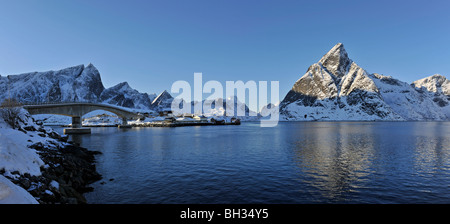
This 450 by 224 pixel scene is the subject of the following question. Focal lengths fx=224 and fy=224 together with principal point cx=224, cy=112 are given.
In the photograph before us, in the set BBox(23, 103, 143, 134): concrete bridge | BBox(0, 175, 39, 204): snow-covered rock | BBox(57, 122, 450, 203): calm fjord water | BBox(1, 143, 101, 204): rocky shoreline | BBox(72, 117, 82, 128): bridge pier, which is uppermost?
BBox(23, 103, 143, 134): concrete bridge

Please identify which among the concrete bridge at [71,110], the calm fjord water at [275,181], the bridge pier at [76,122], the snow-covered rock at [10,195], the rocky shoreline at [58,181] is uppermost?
the concrete bridge at [71,110]

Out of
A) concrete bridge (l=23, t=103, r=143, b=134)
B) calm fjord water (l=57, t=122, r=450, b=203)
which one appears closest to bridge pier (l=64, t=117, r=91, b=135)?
concrete bridge (l=23, t=103, r=143, b=134)

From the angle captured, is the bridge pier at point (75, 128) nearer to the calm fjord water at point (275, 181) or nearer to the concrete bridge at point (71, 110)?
the concrete bridge at point (71, 110)

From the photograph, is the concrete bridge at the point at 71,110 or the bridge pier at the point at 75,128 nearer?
the concrete bridge at the point at 71,110

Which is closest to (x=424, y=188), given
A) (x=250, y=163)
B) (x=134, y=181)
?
(x=250, y=163)

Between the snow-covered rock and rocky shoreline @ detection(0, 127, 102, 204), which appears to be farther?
rocky shoreline @ detection(0, 127, 102, 204)

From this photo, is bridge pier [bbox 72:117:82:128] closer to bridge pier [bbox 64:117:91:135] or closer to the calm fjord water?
bridge pier [bbox 64:117:91:135]

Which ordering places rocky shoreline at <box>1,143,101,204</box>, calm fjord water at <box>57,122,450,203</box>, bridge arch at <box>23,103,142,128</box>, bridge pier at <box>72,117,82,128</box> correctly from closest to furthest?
rocky shoreline at <box>1,143,101,204</box>
calm fjord water at <box>57,122,450,203</box>
bridge arch at <box>23,103,142,128</box>
bridge pier at <box>72,117,82,128</box>

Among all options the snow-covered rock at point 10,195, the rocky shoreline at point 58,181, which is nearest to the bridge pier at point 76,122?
the rocky shoreline at point 58,181

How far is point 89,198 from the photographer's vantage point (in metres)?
18.8

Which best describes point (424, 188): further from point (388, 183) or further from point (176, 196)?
point (176, 196)

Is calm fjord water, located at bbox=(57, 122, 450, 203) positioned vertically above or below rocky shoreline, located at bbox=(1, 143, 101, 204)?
below

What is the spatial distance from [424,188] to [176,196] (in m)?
22.6
